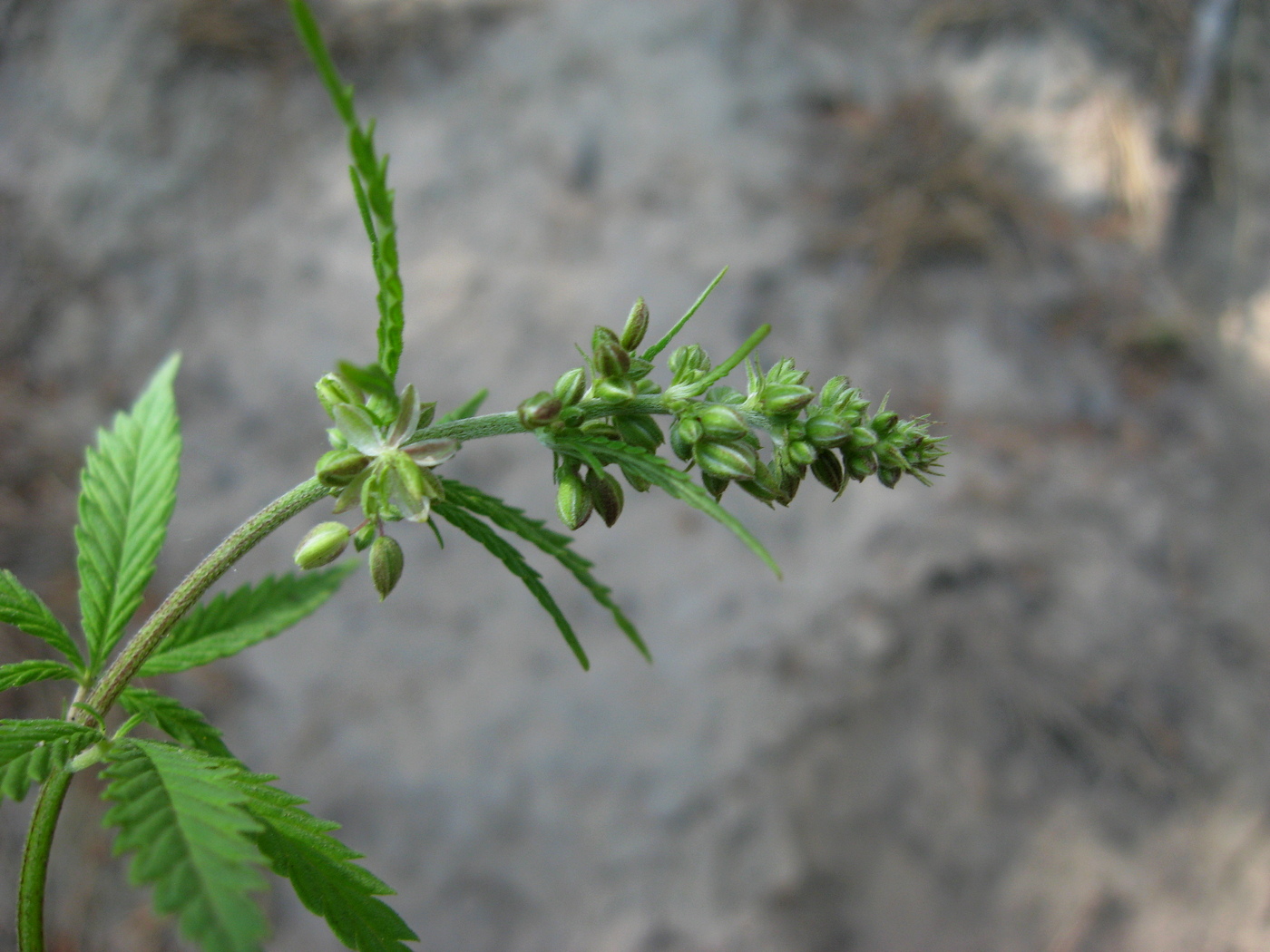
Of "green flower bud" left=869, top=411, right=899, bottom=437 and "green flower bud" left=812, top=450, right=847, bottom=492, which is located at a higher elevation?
"green flower bud" left=869, top=411, right=899, bottom=437

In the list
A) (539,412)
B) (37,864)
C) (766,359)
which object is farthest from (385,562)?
(766,359)

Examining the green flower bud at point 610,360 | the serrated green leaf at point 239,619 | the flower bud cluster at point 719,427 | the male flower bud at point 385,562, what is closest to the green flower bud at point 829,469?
the flower bud cluster at point 719,427

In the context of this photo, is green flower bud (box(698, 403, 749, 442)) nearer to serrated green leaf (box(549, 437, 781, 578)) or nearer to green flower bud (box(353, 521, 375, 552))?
serrated green leaf (box(549, 437, 781, 578))

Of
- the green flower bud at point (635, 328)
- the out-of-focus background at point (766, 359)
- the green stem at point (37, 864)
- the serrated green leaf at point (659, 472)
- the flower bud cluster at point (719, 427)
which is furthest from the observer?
the out-of-focus background at point (766, 359)

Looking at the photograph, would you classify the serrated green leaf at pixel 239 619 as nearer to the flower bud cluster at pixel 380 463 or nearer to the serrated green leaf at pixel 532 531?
the flower bud cluster at pixel 380 463

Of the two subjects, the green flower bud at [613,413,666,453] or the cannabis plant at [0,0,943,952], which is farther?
the green flower bud at [613,413,666,453]

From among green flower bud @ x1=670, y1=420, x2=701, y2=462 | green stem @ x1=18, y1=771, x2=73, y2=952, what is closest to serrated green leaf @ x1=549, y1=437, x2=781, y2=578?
green flower bud @ x1=670, y1=420, x2=701, y2=462

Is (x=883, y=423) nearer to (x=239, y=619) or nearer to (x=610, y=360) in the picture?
(x=610, y=360)
